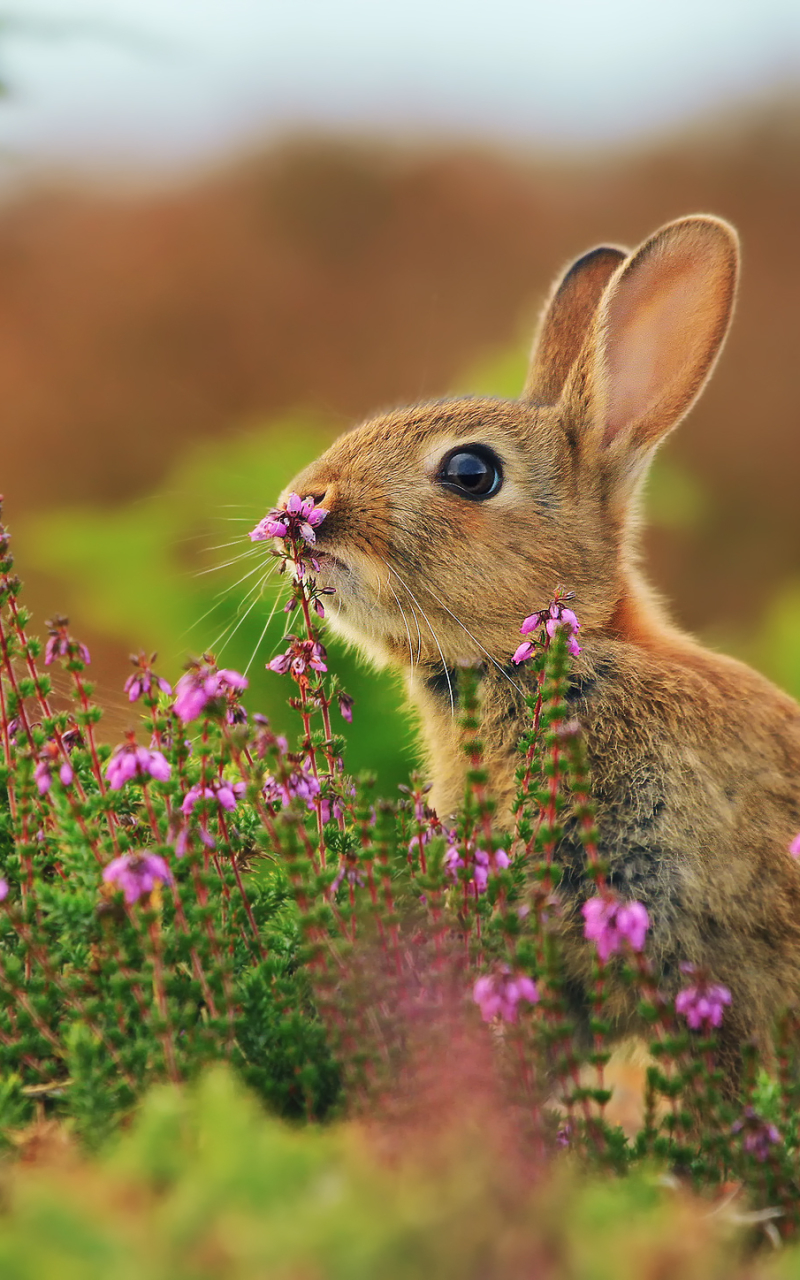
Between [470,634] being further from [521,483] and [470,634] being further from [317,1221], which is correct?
[317,1221]

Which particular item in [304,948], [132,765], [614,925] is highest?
[132,765]

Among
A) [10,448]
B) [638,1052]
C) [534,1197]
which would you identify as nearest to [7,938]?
[534,1197]

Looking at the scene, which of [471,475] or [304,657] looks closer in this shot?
[304,657]

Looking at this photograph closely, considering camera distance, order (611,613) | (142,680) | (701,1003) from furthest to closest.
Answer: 1. (611,613)
2. (142,680)
3. (701,1003)

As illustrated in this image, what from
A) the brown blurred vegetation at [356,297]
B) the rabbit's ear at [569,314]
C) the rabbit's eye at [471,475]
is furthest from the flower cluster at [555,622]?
the brown blurred vegetation at [356,297]

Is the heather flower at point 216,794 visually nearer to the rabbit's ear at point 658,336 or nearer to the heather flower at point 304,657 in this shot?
the heather flower at point 304,657

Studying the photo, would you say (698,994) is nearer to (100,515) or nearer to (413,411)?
(413,411)

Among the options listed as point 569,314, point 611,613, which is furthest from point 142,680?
point 569,314
